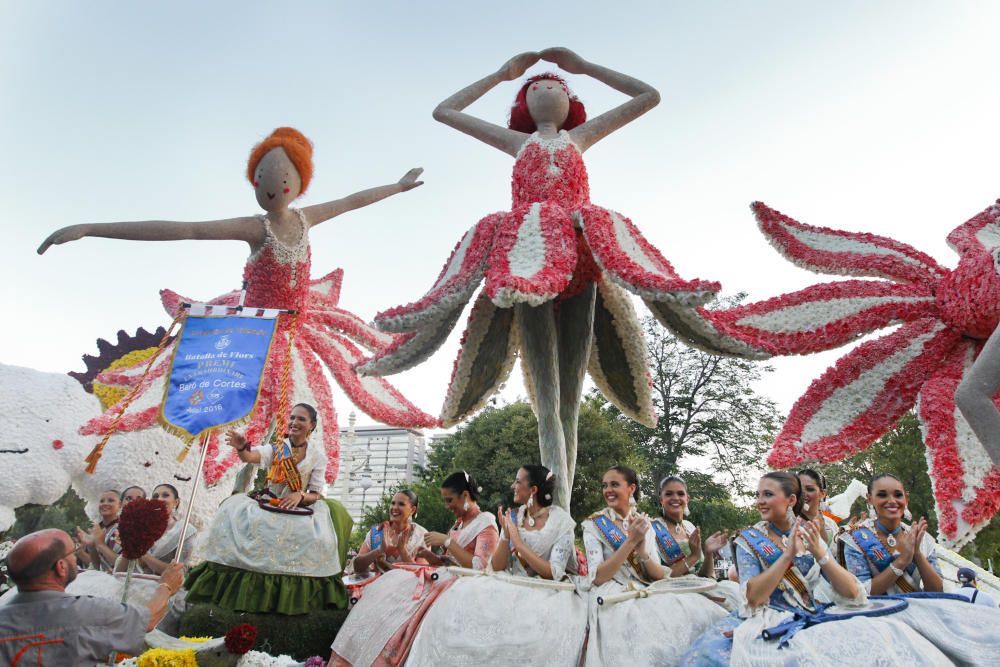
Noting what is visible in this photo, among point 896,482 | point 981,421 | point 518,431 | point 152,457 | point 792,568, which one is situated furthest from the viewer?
point 518,431

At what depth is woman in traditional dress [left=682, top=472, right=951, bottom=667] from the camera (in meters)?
2.05

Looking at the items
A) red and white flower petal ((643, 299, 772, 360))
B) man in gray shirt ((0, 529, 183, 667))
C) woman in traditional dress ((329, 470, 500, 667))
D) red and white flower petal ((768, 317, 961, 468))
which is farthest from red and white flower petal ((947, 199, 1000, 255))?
man in gray shirt ((0, 529, 183, 667))

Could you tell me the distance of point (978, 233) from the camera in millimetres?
3332

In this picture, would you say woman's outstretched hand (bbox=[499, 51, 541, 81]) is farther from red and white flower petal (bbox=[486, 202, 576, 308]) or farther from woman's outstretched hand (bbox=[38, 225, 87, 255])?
woman's outstretched hand (bbox=[38, 225, 87, 255])

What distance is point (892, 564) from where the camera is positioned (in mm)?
2842

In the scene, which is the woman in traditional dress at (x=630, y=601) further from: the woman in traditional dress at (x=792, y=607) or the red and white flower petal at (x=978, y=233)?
the red and white flower petal at (x=978, y=233)

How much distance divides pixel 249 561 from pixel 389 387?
72.2 inches

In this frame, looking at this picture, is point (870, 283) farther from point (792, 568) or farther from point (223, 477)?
point (223, 477)

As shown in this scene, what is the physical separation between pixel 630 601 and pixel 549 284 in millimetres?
1353

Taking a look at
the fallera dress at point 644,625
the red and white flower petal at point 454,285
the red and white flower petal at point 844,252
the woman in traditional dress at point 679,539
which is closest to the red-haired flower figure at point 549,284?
the red and white flower petal at point 454,285

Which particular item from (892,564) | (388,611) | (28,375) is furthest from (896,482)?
(28,375)

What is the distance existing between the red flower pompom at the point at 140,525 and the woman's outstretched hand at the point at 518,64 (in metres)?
3.26

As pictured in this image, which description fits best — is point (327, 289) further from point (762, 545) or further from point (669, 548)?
point (762, 545)

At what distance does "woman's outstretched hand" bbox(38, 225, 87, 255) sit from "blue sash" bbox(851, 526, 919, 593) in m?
4.72
